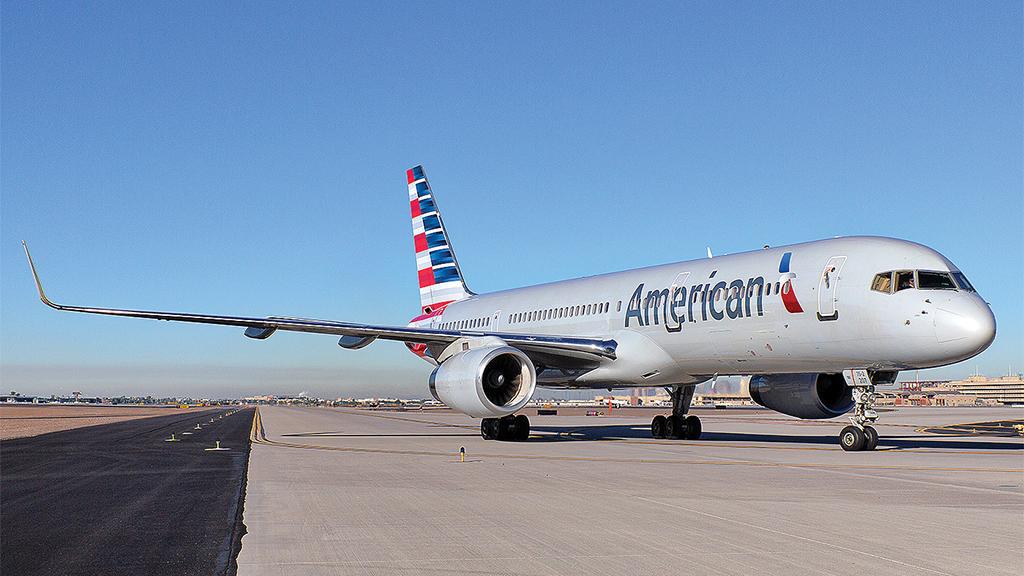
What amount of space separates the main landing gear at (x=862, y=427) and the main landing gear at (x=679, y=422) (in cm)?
627

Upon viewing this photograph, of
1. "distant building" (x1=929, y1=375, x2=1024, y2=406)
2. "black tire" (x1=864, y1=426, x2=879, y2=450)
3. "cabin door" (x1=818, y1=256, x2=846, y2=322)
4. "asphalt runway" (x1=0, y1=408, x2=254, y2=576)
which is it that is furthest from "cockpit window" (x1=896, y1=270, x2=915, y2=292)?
"distant building" (x1=929, y1=375, x2=1024, y2=406)

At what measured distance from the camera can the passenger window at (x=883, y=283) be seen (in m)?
17.6

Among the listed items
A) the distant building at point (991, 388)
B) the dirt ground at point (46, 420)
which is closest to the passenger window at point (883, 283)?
the dirt ground at point (46, 420)

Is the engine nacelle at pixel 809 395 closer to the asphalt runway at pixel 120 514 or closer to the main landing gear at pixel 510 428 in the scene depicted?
the main landing gear at pixel 510 428

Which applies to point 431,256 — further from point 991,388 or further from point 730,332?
point 991,388

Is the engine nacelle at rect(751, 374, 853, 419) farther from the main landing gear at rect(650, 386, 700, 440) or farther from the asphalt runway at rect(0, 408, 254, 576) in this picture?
the asphalt runway at rect(0, 408, 254, 576)

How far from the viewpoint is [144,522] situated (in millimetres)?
8523

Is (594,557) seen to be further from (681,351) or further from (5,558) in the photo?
(681,351)

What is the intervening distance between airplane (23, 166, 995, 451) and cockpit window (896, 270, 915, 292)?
0.02m

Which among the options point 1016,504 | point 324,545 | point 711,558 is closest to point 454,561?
point 324,545

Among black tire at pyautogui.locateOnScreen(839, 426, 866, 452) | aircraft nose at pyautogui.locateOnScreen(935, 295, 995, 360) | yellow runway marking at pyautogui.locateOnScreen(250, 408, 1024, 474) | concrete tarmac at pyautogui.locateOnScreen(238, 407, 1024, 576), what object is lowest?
concrete tarmac at pyautogui.locateOnScreen(238, 407, 1024, 576)

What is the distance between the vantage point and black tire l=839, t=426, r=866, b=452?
727 inches

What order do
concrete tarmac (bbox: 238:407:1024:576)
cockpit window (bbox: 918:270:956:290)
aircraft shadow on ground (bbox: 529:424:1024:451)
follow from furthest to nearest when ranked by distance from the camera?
aircraft shadow on ground (bbox: 529:424:1024:451) → cockpit window (bbox: 918:270:956:290) → concrete tarmac (bbox: 238:407:1024:576)

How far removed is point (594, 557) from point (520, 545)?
0.73 metres
